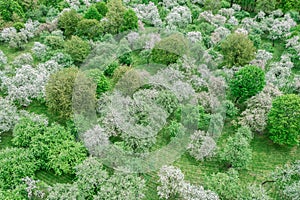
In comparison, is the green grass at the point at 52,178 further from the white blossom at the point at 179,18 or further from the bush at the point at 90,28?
the white blossom at the point at 179,18

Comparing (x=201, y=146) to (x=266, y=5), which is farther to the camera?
(x=266, y=5)

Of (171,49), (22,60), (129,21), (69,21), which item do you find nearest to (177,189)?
(171,49)

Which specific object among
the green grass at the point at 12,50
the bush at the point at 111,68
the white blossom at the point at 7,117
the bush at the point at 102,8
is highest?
the bush at the point at 102,8

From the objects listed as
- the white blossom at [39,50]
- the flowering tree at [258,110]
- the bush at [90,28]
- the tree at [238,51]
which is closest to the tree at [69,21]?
the bush at [90,28]

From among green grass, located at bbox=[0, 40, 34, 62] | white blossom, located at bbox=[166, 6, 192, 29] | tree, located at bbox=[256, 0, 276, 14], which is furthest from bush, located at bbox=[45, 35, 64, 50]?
tree, located at bbox=[256, 0, 276, 14]

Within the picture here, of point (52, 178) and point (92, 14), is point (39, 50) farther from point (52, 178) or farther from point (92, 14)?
point (52, 178)

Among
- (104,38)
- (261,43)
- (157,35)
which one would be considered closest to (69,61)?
(104,38)

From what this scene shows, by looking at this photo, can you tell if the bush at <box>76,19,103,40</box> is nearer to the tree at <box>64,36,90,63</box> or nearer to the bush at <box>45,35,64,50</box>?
the bush at <box>45,35,64,50</box>
